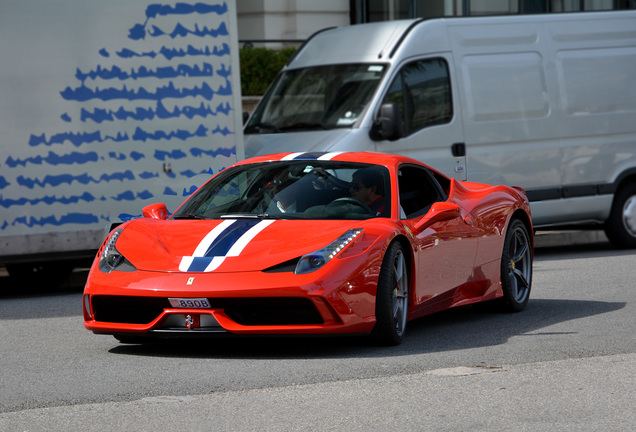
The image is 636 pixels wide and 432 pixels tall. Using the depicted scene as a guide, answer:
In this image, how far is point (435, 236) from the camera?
8031mm

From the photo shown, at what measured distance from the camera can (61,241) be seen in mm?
11047

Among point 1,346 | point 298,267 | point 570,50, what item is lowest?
point 1,346

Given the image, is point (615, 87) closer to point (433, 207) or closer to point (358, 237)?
point (433, 207)

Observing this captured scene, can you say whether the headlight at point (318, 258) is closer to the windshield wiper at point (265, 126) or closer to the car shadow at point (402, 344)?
the car shadow at point (402, 344)

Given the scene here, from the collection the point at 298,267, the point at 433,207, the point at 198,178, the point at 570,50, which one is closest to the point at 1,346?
the point at 298,267

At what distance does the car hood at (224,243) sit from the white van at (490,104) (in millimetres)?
4866

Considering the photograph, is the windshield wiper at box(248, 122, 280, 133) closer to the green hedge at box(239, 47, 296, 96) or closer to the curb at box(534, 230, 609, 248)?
the curb at box(534, 230, 609, 248)

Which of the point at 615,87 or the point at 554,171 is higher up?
the point at 615,87

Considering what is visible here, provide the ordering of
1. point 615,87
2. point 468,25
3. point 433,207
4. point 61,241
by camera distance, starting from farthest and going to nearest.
→ point 615,87 < point 468,25 < point 61,241 < point 433,207

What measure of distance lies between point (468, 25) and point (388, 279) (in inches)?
272

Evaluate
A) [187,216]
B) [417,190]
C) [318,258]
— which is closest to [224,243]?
[318,258]

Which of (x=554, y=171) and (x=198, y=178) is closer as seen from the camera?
(x=198, y=178)

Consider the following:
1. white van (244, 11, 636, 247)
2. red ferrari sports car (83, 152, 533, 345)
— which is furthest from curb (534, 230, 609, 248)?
red ferrari sports car (83, 152, 533, 345)

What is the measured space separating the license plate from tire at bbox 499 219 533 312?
2904 mm
